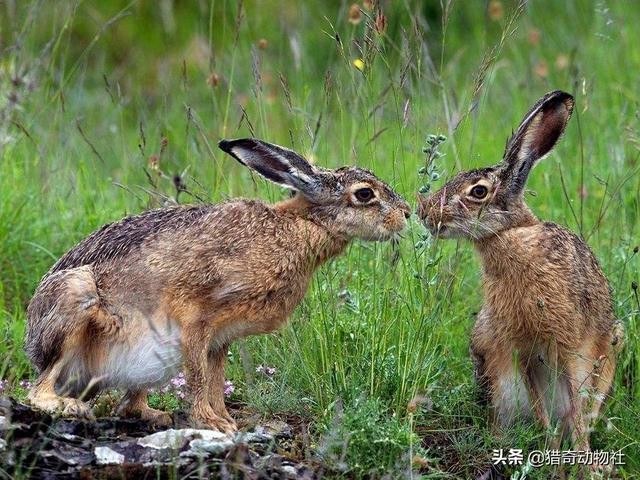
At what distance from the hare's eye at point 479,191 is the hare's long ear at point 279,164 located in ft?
2.72

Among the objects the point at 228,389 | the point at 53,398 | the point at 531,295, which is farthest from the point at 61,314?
the point at 531,295

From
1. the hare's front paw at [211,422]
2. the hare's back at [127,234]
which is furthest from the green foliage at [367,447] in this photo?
the hare's back at [127,234]

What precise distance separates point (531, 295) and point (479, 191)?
64 centimetres

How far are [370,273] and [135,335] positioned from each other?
1.72 meters

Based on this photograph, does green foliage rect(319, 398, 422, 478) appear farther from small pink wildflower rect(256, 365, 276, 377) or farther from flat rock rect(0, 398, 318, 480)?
small pink wildflower rect(256, 365, 276, 377)

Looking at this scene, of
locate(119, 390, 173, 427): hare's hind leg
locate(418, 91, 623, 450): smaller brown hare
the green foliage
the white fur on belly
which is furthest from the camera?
locate(418, 91, 623, 450): smaller brown hare

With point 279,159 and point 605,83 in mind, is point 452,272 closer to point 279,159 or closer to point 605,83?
point 279,159

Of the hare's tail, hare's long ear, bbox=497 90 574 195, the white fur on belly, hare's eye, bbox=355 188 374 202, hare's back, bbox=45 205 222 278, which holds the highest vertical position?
hare's long ear, bbox=497 90 574 195

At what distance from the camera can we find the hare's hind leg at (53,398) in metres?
6.20

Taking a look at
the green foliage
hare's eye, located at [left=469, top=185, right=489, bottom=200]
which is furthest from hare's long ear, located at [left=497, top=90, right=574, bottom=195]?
the green foliage

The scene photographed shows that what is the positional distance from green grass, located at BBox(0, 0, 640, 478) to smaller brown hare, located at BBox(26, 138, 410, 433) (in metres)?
0.22

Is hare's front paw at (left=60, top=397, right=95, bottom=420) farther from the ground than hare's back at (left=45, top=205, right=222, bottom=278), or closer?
closer

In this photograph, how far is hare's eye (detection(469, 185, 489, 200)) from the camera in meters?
7.01

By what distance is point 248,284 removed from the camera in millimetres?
6434
